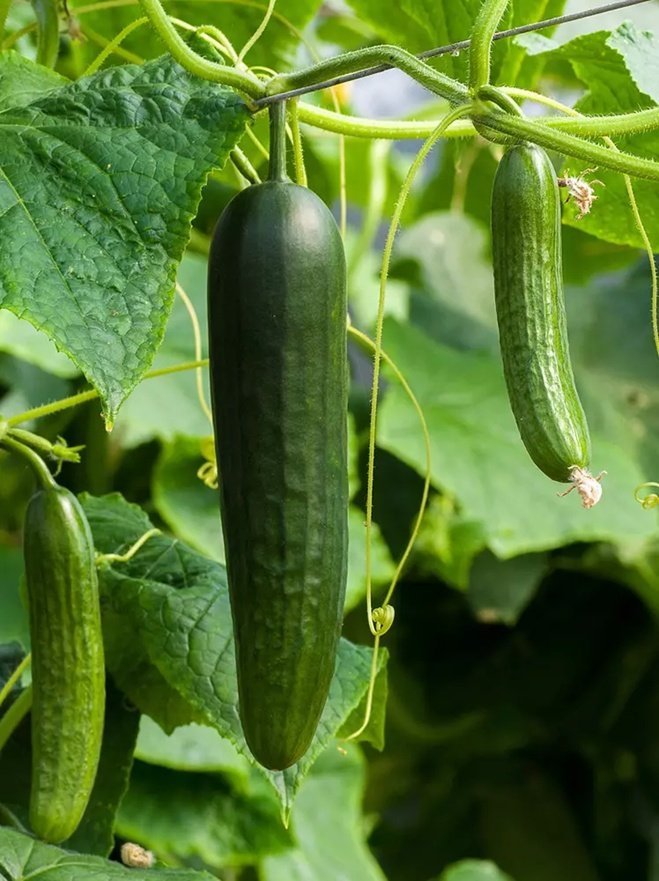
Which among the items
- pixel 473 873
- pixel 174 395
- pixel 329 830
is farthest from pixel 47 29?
pixel 473 873

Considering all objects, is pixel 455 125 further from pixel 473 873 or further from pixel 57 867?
pixel 473 873

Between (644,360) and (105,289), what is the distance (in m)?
1.46

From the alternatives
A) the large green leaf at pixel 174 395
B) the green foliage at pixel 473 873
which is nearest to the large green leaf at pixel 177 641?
the large green leaf at pixel 174 395

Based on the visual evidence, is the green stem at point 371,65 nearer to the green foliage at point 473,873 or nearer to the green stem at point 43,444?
the green stem at point 43,444

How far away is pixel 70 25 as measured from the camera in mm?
850

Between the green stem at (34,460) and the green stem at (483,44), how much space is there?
1.01ft

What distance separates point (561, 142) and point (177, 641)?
0.36 meters

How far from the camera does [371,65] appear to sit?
0.57 metres

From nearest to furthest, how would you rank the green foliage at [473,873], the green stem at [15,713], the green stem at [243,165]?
1. the green stem at [243,165]
2. the green stem at [15,713]
3. the green foliage at [473,873]

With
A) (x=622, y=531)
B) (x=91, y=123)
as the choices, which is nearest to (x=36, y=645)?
(x=91, y=123)

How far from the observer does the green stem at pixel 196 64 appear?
1.91 feet

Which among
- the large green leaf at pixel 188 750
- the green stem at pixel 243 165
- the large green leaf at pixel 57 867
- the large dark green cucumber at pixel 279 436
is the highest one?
the green stem at pixel 243 165

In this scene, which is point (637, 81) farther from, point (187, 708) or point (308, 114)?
point (187, 708)

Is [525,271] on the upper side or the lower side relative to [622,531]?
upper
